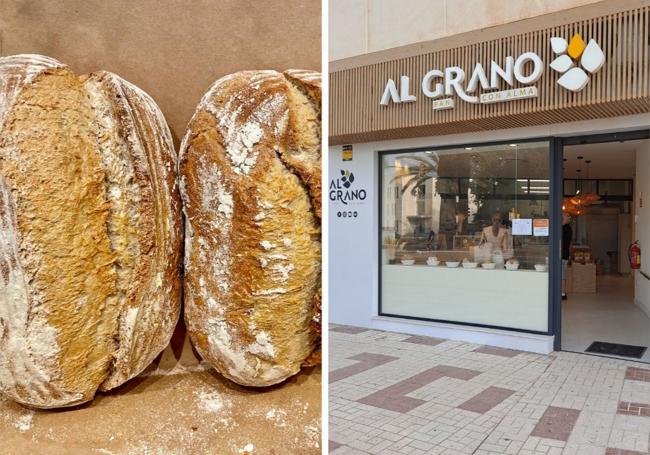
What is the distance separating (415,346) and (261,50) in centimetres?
307

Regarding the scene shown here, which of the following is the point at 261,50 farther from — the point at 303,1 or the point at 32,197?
the point at 32,197

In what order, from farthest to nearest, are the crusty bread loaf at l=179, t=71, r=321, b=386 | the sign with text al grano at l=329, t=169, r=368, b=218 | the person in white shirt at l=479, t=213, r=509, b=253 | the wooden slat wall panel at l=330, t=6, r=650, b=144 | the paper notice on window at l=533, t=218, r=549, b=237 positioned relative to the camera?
1. the sign with text al grano at l=329, t=169, r=368, b=218
2. the person in white shirt at l=479, t=213, r=509, b=253
3. the paper notice on window at l=533, t=218, r=549, b=237
4. the wooden slat wall panel at l=330, t=6, r=650, b=144
5. the crusty bread loaf at l=179, t=71, r=321, b=386

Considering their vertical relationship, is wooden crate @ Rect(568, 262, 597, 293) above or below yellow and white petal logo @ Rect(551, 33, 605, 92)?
below

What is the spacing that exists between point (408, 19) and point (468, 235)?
1468 mm

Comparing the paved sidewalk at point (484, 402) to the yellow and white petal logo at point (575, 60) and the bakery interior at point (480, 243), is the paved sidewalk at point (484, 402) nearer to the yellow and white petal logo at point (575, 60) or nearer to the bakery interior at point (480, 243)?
the bakery interior at point (480, 243)

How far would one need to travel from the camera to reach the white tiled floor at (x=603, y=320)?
3.72 m

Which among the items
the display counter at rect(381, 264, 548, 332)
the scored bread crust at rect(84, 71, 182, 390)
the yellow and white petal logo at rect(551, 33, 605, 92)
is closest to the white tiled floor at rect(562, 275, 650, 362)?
the display counter at rect(381, 264, 548, 332)

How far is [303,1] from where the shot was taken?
811mm

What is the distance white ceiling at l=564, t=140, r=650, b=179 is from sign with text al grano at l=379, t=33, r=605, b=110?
1697 mm

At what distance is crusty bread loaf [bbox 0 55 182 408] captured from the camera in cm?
78

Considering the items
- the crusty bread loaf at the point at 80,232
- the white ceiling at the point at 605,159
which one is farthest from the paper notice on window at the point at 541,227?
the crusty bread loaf at the point at 80,232

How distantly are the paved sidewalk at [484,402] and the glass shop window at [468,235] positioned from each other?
365mm

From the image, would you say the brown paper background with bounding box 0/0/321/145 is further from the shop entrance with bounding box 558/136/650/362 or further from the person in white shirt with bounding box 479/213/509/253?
the person in white shirt with bounding box 479/213/509/253

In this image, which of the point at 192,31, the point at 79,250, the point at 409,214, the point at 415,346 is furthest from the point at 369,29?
the point at 79,250
